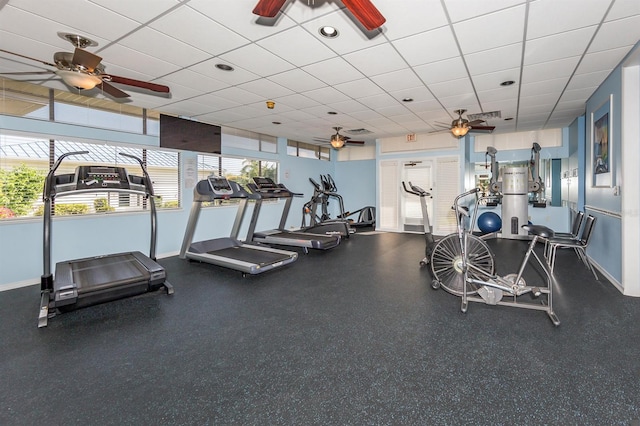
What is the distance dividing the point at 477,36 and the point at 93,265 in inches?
195

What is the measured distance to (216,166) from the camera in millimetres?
6473

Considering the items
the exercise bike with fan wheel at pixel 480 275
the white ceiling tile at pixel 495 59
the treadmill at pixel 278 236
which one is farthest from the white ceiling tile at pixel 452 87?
the treadmill at pixel 278 236

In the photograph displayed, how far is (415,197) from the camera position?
321 inches

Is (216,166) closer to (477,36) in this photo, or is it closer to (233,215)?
(233,215)

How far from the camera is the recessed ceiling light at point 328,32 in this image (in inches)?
108

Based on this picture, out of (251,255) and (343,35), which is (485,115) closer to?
(343,35)

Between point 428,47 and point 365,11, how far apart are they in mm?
1623

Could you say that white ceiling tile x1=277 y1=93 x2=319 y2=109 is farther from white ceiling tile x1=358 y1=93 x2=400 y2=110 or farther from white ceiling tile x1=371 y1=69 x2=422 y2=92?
white ceiling tile x1=371 y1=69 x2=422 y2=92

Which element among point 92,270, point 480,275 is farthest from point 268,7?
point 92,270

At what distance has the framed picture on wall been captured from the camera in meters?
3.74

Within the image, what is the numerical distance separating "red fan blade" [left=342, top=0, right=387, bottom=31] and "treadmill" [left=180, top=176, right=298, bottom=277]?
10.4 ft

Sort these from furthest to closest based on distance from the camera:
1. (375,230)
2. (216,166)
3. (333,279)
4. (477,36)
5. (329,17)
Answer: (375,230) < (216,166) < (333,279) < (477,36) < (329,17)

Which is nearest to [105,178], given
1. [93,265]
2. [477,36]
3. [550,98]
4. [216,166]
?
[93,265]

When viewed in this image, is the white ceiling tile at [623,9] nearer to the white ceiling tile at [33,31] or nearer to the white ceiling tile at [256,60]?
the white ceiling tile at [256,60]
